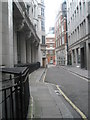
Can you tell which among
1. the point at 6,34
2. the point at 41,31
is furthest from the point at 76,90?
the point at 41,31

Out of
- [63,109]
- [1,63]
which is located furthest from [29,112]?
[1,63]

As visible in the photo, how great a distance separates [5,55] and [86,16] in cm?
2377

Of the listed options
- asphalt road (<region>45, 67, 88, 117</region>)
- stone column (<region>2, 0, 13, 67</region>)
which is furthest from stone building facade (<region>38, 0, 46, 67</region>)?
stone column (<region>2, 0, 13, 67</region>)

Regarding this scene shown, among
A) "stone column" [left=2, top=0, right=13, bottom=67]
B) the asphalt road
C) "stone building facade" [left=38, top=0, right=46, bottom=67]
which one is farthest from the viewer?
"stone building facade" [left=38, top=0, right=46, bottom=67]

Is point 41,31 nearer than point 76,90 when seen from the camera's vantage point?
No

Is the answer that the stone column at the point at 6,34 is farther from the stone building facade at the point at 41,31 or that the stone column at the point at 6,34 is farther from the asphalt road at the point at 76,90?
the stone building facade at the point at 41,31

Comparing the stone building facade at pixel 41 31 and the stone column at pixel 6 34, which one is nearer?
the stone column at pixel 6 34

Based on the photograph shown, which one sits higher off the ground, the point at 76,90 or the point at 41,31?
the point at 41,31

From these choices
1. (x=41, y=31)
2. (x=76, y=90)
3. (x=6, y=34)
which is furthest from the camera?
(x=41, y=31)

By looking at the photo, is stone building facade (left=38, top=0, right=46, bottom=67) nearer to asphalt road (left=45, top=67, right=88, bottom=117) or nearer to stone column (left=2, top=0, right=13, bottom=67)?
asphalt road (left=45, top=67, right=88, bottom=117)

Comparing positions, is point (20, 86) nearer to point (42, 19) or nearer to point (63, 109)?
point (63, 109)

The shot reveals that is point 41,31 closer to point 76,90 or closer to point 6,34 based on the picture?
point 76,90

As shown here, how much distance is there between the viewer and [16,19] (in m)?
14.9

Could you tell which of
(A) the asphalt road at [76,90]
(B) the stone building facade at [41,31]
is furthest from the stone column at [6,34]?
(B) the stone building facade at [41,31]
